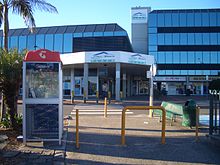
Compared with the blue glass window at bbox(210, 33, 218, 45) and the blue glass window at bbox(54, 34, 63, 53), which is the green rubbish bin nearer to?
the blue glass window at bbox(54, 34, 63, 53)

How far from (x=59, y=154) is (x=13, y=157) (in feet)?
3.53

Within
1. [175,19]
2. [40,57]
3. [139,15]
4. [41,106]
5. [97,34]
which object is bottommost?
[41,106]

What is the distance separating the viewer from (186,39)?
6216 cm

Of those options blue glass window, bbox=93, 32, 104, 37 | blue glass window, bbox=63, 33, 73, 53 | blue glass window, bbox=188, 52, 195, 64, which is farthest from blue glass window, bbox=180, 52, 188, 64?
blue glass window, bbox=63, 33, 73, 53

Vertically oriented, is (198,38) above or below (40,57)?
above

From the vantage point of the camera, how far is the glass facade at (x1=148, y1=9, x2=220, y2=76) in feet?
203

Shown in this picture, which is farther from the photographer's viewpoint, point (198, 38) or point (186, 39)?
point (186, 39)

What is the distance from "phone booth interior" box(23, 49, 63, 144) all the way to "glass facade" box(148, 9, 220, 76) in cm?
5408

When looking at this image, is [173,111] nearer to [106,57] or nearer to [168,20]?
[106,57]

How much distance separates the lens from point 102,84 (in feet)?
140

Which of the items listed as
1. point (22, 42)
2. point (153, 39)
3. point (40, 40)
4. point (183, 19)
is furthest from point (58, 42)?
point (183, 19)

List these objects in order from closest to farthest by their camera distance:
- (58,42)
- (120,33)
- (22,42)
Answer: (120,33), (58,42), (22,42)

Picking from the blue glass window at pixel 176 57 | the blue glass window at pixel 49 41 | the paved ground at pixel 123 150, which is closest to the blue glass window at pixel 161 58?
the blue glass window at pixel 176 57

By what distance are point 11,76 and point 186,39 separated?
55.9 meters
